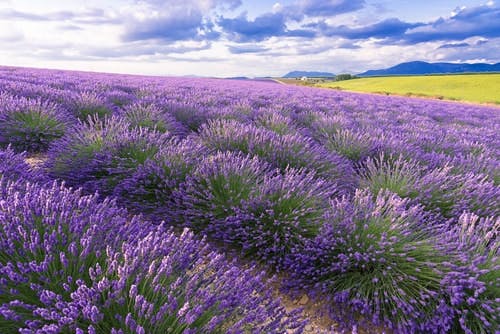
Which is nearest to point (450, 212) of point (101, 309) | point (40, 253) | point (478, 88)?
point (101, 309)

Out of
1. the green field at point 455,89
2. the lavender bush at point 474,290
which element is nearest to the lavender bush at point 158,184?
the lavender bush at point 474,290

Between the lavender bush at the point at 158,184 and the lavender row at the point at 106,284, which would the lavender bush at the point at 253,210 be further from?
the lavender row at the point at 106,284

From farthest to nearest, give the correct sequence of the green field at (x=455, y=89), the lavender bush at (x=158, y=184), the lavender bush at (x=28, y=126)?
the green field at (x=455, y=89) < the lavender bush at (x=28, y=126) < the lavender bush at (x=158, y=184)

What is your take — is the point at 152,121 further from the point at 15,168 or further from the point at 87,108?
the point at 15,168

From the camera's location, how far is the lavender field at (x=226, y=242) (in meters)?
1.13

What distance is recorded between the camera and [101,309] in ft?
3.55

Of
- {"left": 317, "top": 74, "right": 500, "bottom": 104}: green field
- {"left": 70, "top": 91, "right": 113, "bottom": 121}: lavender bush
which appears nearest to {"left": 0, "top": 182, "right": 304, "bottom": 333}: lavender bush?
{"left": 70, "top": 91, "right": 113, "bottom": 121}: lavender bush

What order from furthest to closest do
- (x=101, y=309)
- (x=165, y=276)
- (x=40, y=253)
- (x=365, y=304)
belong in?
(x=365, y=304)
(x=40, y=253)
(x=165, y=276)
(x=101, y=309)

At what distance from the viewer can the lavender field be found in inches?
44.4

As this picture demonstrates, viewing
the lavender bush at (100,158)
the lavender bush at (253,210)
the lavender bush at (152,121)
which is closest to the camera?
the lavender bush at (253,210)

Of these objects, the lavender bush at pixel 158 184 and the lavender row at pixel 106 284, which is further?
the lavender bush at pixel 158 184

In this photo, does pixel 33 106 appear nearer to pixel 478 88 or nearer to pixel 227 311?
pixel 227 311

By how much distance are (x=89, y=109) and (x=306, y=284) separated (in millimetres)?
4541

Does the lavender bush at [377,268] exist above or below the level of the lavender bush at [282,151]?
below
